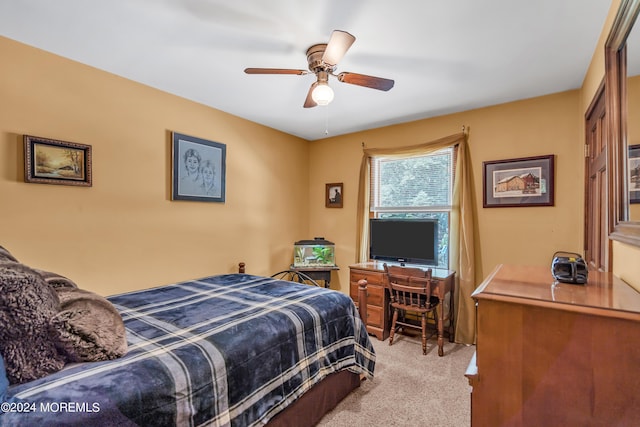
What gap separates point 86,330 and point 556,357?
1.74 meters

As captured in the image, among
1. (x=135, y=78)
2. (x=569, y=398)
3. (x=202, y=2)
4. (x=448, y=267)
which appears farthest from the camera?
(x=448, y=267)

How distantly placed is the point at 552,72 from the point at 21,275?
11.7ft

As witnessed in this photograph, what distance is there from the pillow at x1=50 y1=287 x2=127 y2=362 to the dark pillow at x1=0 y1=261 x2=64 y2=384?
34 millimetres

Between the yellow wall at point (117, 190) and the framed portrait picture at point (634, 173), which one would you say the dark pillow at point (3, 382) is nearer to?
the yellow wall at point (117, 190)

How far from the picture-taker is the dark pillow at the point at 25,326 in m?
0.99

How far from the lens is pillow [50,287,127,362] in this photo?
1.14 metres

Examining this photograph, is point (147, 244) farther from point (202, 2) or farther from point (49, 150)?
point (202, 2)

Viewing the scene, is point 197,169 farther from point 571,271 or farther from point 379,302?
point 571,271

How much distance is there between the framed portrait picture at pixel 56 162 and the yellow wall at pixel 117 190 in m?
0.05

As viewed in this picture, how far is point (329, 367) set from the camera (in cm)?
193

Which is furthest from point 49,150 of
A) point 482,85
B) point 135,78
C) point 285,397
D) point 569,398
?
point 482,85


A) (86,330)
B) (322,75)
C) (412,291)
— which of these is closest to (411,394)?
(412,291)

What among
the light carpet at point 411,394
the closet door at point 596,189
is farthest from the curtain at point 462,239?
the closet door at point 596,189

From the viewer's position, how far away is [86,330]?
1.19m
